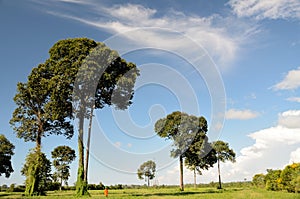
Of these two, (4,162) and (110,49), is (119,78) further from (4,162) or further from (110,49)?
(4,162)

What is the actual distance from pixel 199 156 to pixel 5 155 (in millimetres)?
45247

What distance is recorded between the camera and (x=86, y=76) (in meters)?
32.7

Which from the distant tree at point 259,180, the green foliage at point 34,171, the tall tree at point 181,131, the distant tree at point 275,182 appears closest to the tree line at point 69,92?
the green foliage at point 34,171

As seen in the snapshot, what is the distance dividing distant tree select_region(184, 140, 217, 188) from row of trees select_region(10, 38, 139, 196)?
76.3 ft

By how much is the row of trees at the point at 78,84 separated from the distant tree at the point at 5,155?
115 ft

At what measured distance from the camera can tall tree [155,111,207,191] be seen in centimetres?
5411

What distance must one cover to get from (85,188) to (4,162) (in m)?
47.7

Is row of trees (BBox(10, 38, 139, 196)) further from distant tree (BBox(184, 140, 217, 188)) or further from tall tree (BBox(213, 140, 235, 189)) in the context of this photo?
tall tree (BBox(213, 140, 235, 189))

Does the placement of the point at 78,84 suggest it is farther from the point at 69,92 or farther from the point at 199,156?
the point at 199,156

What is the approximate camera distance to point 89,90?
112 ft

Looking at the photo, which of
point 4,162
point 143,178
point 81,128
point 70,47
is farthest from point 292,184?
point 143,178

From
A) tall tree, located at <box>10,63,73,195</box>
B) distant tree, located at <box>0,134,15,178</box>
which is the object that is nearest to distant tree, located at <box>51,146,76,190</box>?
distant tree, located at <box>0,134,15,178</box>

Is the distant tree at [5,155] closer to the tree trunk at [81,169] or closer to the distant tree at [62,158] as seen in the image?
the distant tree at [62,158]

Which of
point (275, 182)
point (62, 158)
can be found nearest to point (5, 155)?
point (62, 158)
